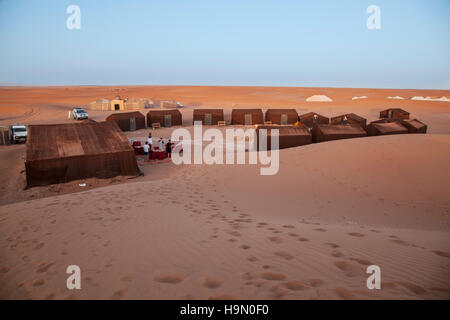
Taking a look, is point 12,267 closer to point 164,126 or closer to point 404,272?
point 404,272

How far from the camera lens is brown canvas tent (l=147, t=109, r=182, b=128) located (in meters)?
35.3

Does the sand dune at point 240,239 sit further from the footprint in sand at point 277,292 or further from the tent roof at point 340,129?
the tent roof at point 340,129

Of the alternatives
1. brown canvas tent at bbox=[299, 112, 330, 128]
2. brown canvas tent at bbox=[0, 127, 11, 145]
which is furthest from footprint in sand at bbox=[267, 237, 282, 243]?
brown canvas tent at bbox=[299, 112, 330, 128]

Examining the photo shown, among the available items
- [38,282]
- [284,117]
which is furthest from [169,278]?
[284,117]

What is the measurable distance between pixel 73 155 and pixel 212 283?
13.3 metres

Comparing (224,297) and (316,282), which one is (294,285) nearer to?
(316,282)

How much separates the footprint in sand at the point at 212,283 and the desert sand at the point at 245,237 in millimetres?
26

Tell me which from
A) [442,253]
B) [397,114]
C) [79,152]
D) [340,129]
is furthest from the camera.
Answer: [397,114]

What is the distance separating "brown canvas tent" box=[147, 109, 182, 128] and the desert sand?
22.8 meters

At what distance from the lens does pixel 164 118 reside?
35.8 metres

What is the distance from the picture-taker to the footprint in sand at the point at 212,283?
3988 mm

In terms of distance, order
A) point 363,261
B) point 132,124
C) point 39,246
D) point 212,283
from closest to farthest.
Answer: point 212,283 → point 363,261 → point 39,246 → point 132,124

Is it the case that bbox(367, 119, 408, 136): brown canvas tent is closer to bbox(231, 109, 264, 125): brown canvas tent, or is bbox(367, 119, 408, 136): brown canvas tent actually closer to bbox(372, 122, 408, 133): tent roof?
bbox(372, 122, 408, 133): tent roof

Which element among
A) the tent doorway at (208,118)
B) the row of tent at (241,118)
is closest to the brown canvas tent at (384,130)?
the row of tent at (241,118)
